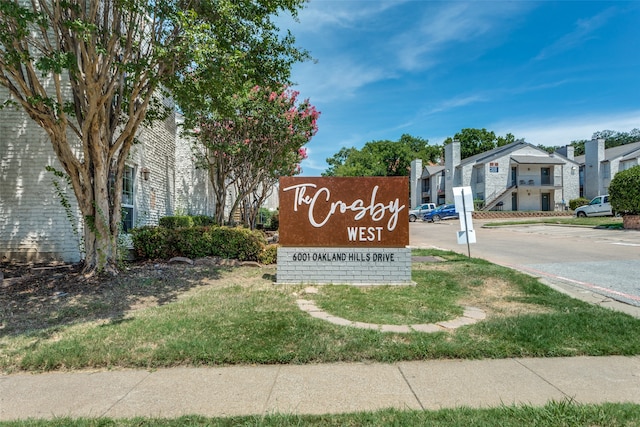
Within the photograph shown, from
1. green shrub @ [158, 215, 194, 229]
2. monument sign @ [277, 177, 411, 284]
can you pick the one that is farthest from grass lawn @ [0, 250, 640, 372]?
green shrub @ [158, 215, 194, 229]

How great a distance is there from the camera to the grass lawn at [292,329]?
3.80m

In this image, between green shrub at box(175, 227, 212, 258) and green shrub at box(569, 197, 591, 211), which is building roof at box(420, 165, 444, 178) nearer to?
green shrub at box(569, 197, 591, 211)

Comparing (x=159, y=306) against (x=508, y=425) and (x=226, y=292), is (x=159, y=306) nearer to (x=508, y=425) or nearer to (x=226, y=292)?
(x=226, y=292)

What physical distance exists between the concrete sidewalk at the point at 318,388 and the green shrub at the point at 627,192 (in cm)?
2103

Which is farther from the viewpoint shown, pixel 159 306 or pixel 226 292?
pixel 226 292

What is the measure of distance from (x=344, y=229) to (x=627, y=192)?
20477mm

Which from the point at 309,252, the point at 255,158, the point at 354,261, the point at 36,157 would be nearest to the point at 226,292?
the point at 309,252

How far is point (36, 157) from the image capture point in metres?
8.84

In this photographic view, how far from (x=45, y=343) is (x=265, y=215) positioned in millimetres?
22300

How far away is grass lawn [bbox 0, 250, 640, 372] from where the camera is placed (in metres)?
3.80

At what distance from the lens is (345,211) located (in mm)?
7258

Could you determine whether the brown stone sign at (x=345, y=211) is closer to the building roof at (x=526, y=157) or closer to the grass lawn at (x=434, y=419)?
the grass lawn at (x=434, y=419)

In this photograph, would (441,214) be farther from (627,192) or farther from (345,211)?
(345,211)

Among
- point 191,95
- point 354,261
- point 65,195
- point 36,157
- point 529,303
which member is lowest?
point 529,303
